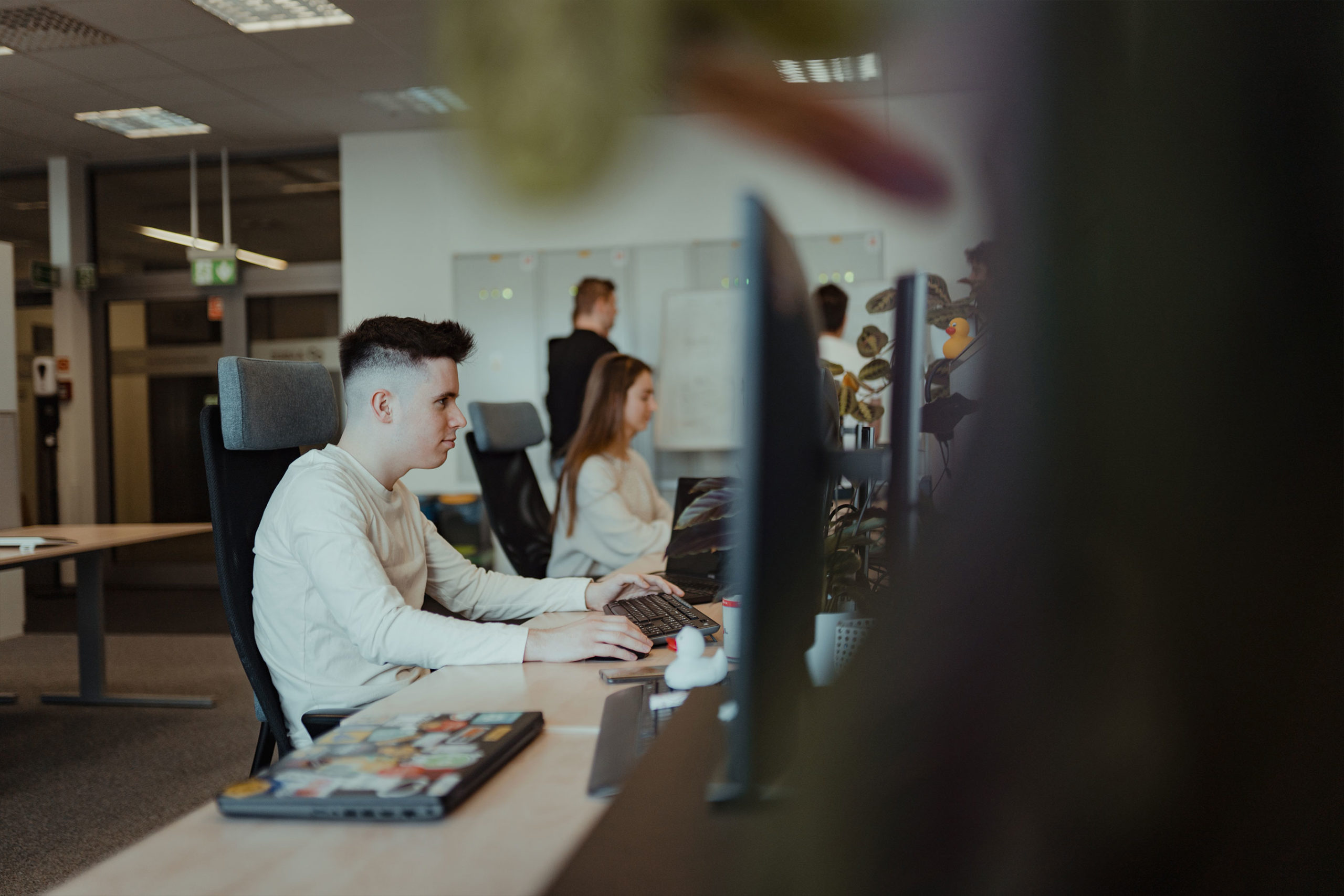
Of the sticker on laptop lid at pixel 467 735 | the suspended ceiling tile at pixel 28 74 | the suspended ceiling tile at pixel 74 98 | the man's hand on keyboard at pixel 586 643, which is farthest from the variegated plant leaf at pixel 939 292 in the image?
the suspended ceiling tile at pixel 74 98

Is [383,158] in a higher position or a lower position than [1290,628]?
higher

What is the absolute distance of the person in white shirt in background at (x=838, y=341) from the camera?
39 centimetres

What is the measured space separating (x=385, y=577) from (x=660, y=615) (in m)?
0.39

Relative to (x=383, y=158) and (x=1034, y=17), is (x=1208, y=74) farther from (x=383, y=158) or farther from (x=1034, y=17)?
(x=383, y=158)

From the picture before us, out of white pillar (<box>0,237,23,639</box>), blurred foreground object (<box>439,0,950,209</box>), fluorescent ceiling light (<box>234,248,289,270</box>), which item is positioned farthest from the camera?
fluorescent ceiling light (<box>234,248,289,270</box>)

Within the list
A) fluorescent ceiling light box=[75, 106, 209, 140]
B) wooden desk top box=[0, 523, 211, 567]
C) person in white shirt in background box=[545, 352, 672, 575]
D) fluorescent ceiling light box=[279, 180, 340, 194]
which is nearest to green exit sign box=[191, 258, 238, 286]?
fluorescent ceiling light box=[279, 180, 340, 194]

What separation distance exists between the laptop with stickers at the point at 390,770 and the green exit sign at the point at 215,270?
16.5 feet

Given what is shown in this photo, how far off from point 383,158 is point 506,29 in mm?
4843

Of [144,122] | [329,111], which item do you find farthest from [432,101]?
[144,122]

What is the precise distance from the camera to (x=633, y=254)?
4.61m

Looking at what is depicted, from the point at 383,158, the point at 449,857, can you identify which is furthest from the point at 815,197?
the point at 383,158

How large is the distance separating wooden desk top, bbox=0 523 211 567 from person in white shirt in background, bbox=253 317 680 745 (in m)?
1.00

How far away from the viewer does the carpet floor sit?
2082 mm

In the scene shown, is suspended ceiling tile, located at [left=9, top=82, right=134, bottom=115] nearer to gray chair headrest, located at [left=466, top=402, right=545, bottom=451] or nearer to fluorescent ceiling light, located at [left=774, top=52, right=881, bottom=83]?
gray chair headrest, located at [left=466, top=402, right=545, bottom=451]
